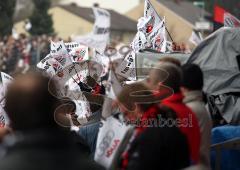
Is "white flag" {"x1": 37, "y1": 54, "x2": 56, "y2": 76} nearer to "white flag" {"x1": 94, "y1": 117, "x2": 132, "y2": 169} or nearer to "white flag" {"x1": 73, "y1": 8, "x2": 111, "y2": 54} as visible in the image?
"white flag" {"x1": 73, "y1": 8, "x2": 111, "y2": 54}

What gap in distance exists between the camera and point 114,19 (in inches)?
3248

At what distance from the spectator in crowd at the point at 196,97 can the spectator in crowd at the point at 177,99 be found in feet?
1.19

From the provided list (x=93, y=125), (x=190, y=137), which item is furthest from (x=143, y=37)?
(x=190, y=137)

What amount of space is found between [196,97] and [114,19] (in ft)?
252

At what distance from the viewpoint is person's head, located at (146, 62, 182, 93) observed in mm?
5559

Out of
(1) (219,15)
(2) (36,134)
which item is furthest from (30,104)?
(1) (219,15)

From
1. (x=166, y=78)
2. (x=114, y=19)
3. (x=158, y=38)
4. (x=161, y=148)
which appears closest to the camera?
(x=161, y=148)

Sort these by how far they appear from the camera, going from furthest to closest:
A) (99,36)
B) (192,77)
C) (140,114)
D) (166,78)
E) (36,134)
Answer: (99,36), (192,77), (166,78), (140,114), (36,134)

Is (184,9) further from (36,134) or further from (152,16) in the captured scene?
(36,134)

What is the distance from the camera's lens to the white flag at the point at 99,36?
10836 mm

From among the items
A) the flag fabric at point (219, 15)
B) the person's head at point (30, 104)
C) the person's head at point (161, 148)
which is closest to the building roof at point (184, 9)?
the flag fabric at point (219, 15)

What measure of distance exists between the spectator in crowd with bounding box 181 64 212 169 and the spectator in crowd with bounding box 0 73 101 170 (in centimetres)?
198

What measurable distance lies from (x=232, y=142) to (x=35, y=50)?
23.8 metres

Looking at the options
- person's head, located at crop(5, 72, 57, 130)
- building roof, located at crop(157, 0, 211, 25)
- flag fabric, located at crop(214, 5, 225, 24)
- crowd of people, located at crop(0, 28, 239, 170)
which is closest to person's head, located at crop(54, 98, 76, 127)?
crowd of people, located at crop(0, 28, 239, 170)
